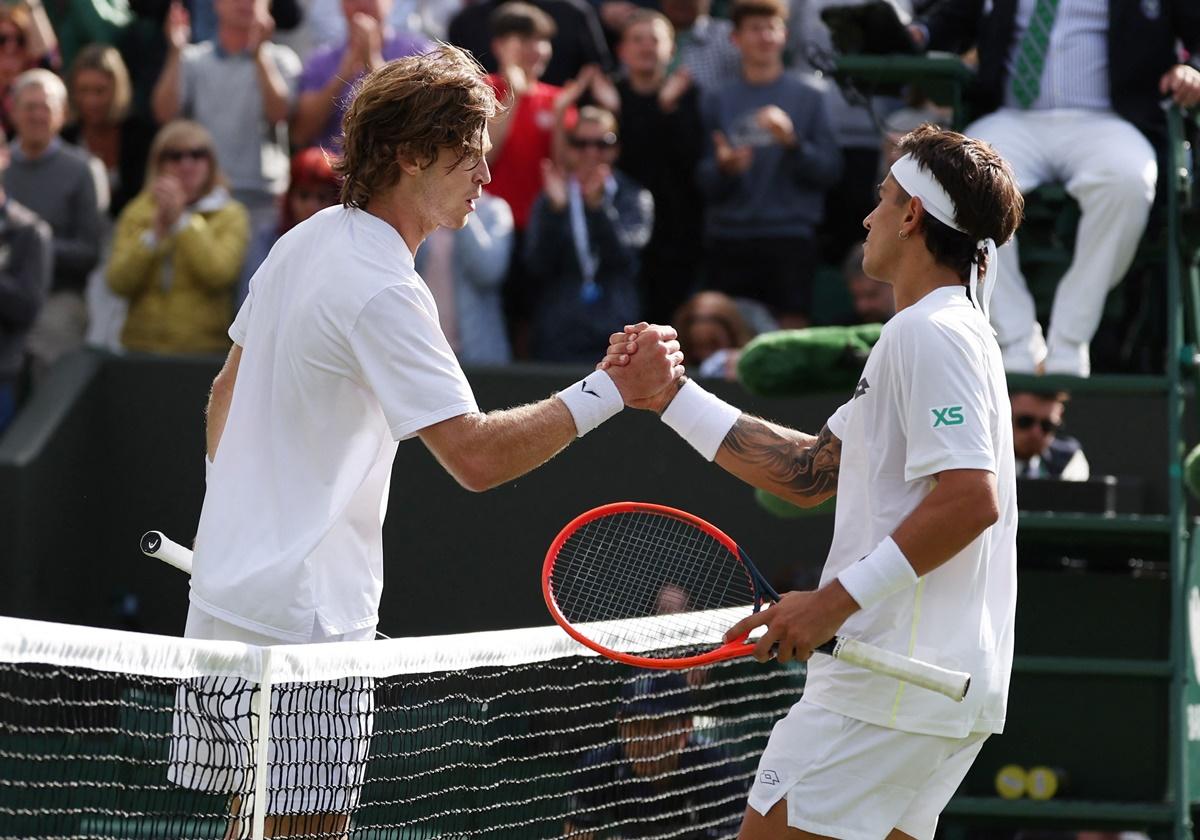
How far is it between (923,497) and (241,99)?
21.8 ft

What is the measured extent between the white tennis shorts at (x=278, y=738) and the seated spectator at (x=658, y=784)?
1.65 m

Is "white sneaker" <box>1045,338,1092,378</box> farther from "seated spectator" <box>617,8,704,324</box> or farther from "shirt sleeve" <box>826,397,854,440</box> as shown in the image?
"seated spectator" <box>617,8,704,324</box>

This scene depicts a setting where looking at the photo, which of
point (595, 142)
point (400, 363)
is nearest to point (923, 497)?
point (400, 363)

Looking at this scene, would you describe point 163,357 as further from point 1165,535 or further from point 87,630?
point 87,630

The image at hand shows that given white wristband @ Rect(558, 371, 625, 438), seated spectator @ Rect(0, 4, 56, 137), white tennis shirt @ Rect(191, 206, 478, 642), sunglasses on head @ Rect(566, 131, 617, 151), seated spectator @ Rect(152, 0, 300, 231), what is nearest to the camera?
white tennis shirt @ Rect(191, 206, 478, 642)

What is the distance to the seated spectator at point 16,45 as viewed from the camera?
9.70m

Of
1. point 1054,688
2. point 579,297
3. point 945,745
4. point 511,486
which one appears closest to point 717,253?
point 579,297

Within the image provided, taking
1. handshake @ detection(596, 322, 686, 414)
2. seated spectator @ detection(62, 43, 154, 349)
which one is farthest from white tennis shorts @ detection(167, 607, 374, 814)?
seated spectator @ detection(62, 43, 154, 349)

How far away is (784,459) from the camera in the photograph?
4266 mm

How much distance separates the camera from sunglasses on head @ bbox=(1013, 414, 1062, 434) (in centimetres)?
700

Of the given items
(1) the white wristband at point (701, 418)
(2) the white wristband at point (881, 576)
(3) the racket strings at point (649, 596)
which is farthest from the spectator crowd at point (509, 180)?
(2) the white wristband at point (881, 576)

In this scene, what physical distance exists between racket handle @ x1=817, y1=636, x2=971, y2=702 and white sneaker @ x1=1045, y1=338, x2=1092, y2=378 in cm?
291

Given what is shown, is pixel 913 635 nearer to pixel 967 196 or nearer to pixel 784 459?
pixel 784 459

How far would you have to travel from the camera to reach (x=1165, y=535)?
19.8ft
